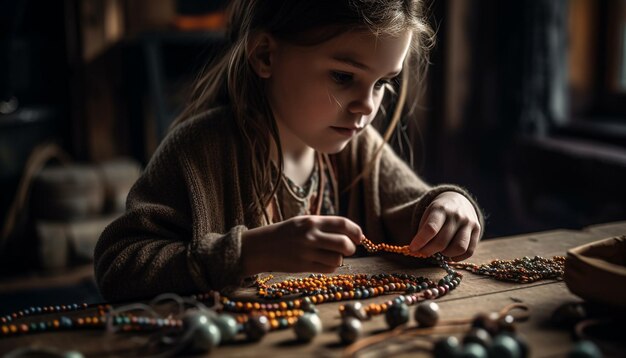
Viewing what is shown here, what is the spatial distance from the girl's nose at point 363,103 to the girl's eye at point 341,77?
0.10 ft

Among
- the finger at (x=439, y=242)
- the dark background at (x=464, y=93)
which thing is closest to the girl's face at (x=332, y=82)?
the finger at (x=439, y=242)

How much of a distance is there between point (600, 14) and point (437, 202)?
201 centimetres

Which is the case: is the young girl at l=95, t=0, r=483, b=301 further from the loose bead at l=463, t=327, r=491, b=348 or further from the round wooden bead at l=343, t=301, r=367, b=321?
the loose bead at l=463, t=327, r=491, b=348

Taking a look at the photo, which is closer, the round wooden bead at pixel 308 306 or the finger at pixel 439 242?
the round wooden bead at pixel 308 306

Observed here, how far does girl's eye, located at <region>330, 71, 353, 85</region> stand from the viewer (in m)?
1.01

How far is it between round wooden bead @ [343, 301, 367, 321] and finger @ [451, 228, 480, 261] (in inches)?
10.6

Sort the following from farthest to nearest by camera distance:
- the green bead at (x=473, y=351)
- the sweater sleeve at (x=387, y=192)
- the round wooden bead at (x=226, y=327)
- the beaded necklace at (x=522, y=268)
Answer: the sweater sleeve at (x=387, y=192) < the beaded necklace at (x=522, y=268) < the round wooden bead at (x=226, y=327) < the green bead at (x=473, y=351)

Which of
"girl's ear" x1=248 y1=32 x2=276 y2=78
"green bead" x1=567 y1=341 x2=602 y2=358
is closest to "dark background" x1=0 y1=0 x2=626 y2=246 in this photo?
"girl's ear" x1=248 y1=32 x2=276 y2=78

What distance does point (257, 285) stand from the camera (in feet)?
2.91

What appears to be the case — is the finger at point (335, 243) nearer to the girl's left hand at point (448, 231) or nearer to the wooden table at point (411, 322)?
the wooden table at point (411, 322)

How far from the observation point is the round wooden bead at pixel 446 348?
0.60 m

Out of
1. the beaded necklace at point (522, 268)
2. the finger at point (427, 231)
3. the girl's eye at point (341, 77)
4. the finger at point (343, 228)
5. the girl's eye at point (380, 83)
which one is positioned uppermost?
the girl's eye at point (341, 77)

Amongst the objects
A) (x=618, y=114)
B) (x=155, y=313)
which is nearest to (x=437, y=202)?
(x=155, y=313)

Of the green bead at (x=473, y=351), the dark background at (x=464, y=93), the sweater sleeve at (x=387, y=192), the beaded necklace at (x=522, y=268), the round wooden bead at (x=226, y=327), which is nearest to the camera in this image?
the green bead at (x=473, y=351)
